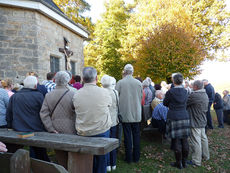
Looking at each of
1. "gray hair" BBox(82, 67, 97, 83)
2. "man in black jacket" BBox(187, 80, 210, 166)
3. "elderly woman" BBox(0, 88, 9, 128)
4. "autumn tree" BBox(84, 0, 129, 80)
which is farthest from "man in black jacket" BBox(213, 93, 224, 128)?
"autumn tree" BBox(84, 0, 129, 80)

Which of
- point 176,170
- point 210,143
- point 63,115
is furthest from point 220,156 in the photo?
point 63,115

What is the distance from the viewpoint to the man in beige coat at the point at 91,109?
2.84m

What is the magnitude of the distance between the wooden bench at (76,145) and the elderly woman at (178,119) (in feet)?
6.11

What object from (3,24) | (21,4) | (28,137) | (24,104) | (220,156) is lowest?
(220,156)

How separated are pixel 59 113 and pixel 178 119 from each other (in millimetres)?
2543

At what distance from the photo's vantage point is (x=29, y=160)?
163 centimetres

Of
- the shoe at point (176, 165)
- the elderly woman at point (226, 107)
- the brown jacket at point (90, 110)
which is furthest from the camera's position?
the elderly woman at point (226, 107)

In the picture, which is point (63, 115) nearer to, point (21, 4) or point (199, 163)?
point (199, 163)

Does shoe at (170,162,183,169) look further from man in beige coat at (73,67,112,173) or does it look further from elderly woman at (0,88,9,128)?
elderly woman at (0,88,9,128)

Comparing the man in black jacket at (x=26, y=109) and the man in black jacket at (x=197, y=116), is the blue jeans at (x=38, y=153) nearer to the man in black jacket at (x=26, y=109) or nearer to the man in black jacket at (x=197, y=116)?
the man in black jacket at (x=26, y=109)

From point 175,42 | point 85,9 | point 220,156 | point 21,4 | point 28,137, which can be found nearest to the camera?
point 28,137

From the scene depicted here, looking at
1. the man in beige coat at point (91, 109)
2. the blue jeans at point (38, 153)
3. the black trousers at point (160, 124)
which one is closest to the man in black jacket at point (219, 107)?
the black trousers at point (160, 124)

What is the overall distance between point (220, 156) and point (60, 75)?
4.72m

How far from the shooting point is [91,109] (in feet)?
9.30
